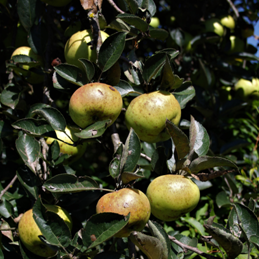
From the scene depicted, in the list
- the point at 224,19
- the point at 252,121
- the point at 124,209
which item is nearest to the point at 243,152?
the point at 252,121

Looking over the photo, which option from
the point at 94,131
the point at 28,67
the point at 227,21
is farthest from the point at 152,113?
the point at 227,21

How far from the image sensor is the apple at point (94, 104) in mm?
955

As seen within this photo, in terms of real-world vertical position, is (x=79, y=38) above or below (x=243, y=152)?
above

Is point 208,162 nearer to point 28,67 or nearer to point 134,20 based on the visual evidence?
point 134,20

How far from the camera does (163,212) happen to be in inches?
38.6

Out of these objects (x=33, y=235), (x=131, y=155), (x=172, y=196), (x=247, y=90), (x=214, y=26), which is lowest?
(x=247, y=90)

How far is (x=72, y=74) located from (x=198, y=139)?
60cm

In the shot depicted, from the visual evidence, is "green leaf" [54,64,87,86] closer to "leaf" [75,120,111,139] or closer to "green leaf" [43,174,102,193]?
"leaf" [75,120,111,139]

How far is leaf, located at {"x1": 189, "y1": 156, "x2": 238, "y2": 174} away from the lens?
37.8 inches

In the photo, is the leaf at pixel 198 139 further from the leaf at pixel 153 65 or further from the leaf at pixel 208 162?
the leaf at pixel 153 65

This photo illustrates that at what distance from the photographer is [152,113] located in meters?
1.05

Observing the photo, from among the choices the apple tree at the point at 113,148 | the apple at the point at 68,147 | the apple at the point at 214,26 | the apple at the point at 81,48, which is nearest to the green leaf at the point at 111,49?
the apple tree at the point at 113,148

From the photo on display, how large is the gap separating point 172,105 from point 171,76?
120 millimetres

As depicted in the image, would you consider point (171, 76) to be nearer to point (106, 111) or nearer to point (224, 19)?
point (106, 111)
